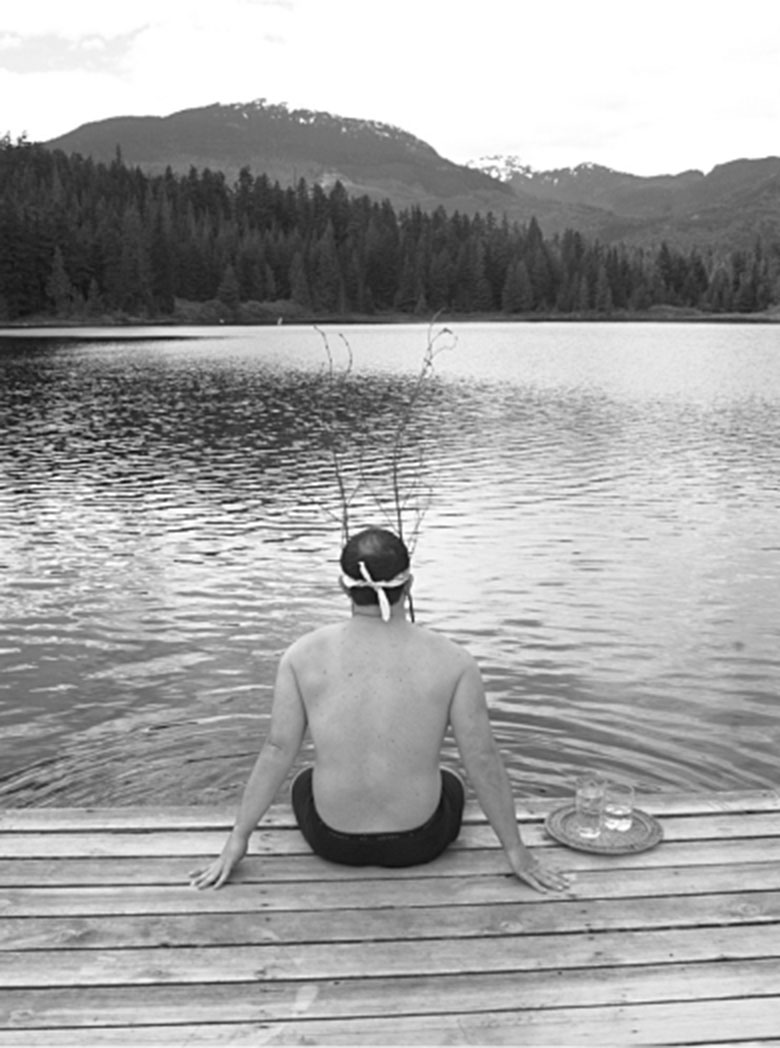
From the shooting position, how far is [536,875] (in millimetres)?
4922

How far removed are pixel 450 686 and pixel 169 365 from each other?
62108 mm

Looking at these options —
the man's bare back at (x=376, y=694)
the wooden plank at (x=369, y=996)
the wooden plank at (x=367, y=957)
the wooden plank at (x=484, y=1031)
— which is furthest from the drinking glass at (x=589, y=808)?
the wooden plank at (x=484, y=1031)

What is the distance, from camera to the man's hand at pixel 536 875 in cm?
488

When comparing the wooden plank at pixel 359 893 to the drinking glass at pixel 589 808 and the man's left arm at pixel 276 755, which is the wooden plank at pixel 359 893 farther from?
the drinking glass at pixel 589 808

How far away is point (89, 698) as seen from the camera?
11602mm

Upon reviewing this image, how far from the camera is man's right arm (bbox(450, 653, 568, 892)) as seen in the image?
4.80 m

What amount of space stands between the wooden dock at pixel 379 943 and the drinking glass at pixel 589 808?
198 millimetres

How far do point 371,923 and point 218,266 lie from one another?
163m

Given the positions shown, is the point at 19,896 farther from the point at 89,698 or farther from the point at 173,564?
the point at 173,564

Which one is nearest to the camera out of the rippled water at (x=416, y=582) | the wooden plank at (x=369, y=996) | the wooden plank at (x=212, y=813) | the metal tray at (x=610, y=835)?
the wooden plank at (x=369, y=996)

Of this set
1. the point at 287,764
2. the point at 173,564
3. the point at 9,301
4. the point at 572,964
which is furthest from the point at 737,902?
the point at 9,301

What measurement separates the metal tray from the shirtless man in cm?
38

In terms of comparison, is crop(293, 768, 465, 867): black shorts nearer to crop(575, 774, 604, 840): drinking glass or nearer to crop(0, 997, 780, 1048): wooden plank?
crop(575, 774, 604, 840): drinking glass

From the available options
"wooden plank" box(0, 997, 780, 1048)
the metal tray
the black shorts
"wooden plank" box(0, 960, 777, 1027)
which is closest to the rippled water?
the metal tray
